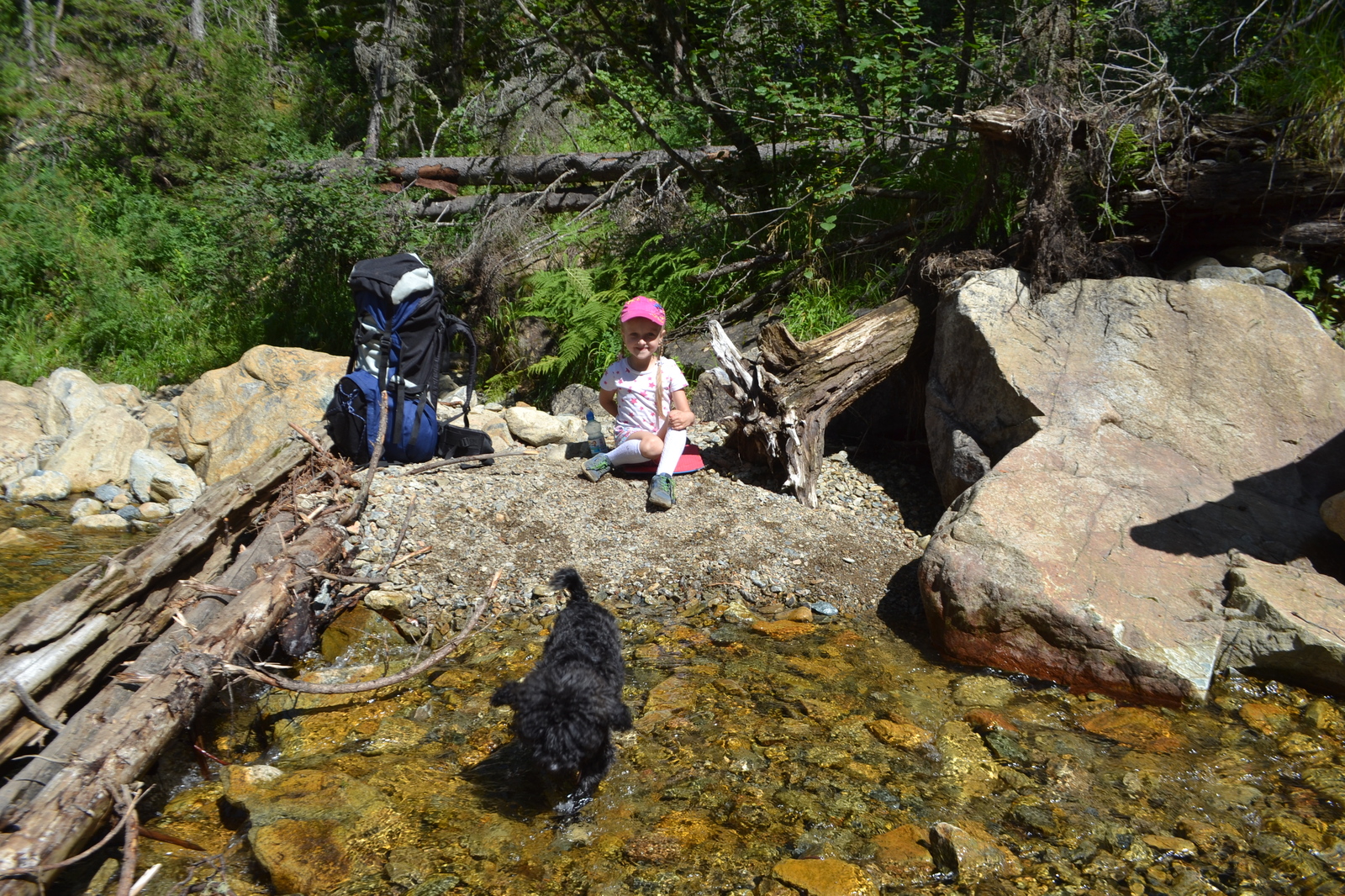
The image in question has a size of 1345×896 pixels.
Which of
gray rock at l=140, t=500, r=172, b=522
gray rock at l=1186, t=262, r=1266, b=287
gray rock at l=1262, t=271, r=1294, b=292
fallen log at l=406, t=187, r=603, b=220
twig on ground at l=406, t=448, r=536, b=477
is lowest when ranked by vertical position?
gray rock at l=140, t=500, r=172, b=522

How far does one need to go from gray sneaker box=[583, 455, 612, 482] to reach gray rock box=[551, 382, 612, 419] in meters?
2.24

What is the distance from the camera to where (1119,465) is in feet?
18.3

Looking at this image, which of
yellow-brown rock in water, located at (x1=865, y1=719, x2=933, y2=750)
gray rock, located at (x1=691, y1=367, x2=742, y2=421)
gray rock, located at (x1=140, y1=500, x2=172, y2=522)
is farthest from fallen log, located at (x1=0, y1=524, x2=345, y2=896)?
gray rock, located at (x1=691, y1=367, x2=742, y2=421)

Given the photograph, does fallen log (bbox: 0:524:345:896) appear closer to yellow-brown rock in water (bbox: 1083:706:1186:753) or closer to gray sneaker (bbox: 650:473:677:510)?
gray sneaker (bbox: 650:473:677:510)

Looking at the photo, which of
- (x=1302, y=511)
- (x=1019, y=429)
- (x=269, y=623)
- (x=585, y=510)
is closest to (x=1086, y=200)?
(x=1019, y=429)

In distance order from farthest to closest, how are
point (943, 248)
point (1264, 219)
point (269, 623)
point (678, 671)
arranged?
point (943, 248) < point (1264, 219) < point (678, 671) < point (269, 623)

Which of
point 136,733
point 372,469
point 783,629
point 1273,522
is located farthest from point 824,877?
point 372,469

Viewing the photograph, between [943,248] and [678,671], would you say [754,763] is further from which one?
[943,248]

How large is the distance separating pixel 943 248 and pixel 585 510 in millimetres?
3747

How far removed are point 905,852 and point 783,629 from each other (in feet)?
6.24

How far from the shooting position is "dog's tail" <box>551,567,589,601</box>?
383 cm

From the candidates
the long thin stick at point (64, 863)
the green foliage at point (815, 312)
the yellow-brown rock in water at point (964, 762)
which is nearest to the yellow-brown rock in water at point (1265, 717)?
the yellow-brown rock in water at point (964, 762)

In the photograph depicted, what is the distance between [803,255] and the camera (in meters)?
9.17

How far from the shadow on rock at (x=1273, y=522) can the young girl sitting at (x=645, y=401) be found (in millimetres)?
3085
